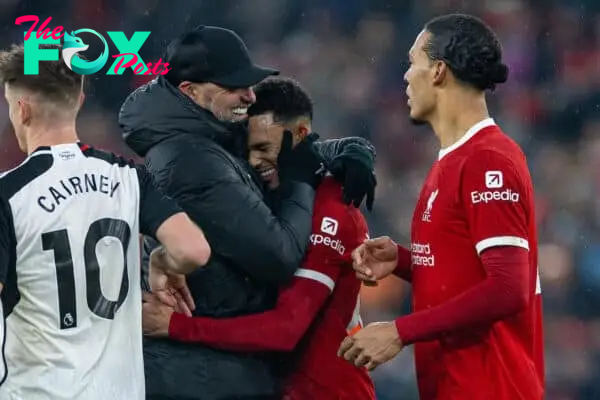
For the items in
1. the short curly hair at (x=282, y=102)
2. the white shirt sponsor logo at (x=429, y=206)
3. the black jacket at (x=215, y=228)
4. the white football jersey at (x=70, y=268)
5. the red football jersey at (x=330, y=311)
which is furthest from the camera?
the short curly hair at (x=282, y=102)

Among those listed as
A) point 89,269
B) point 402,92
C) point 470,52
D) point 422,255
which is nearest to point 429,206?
point 422,255

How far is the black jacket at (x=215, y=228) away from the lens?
3568mm

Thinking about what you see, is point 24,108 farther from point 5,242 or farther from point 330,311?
point 330,311

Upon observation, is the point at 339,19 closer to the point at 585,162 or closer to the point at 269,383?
the point at 585,162

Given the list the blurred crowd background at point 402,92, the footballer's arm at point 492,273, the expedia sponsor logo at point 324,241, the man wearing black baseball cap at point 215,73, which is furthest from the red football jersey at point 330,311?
the blurred crowd background at point 402,92

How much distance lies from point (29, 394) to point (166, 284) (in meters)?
0.62

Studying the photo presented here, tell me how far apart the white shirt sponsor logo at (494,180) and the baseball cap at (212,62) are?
0.93m

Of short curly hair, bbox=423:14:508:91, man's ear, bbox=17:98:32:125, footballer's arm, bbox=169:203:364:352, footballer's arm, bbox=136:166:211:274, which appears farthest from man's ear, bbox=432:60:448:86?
man's ear, bbox=17:98:32:125

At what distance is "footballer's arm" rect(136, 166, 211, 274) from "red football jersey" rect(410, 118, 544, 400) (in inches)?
29.0

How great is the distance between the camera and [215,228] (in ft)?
11.8

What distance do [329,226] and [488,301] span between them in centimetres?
76

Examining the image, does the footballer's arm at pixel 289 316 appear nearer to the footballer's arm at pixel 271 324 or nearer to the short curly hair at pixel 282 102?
the footballer's arm at pixel 271 324

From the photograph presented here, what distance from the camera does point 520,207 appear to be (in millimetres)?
3270

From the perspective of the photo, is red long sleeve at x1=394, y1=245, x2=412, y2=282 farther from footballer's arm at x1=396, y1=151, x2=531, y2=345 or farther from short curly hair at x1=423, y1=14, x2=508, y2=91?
short curly hair at x1=423, y1=14, x2=508, y2=91
